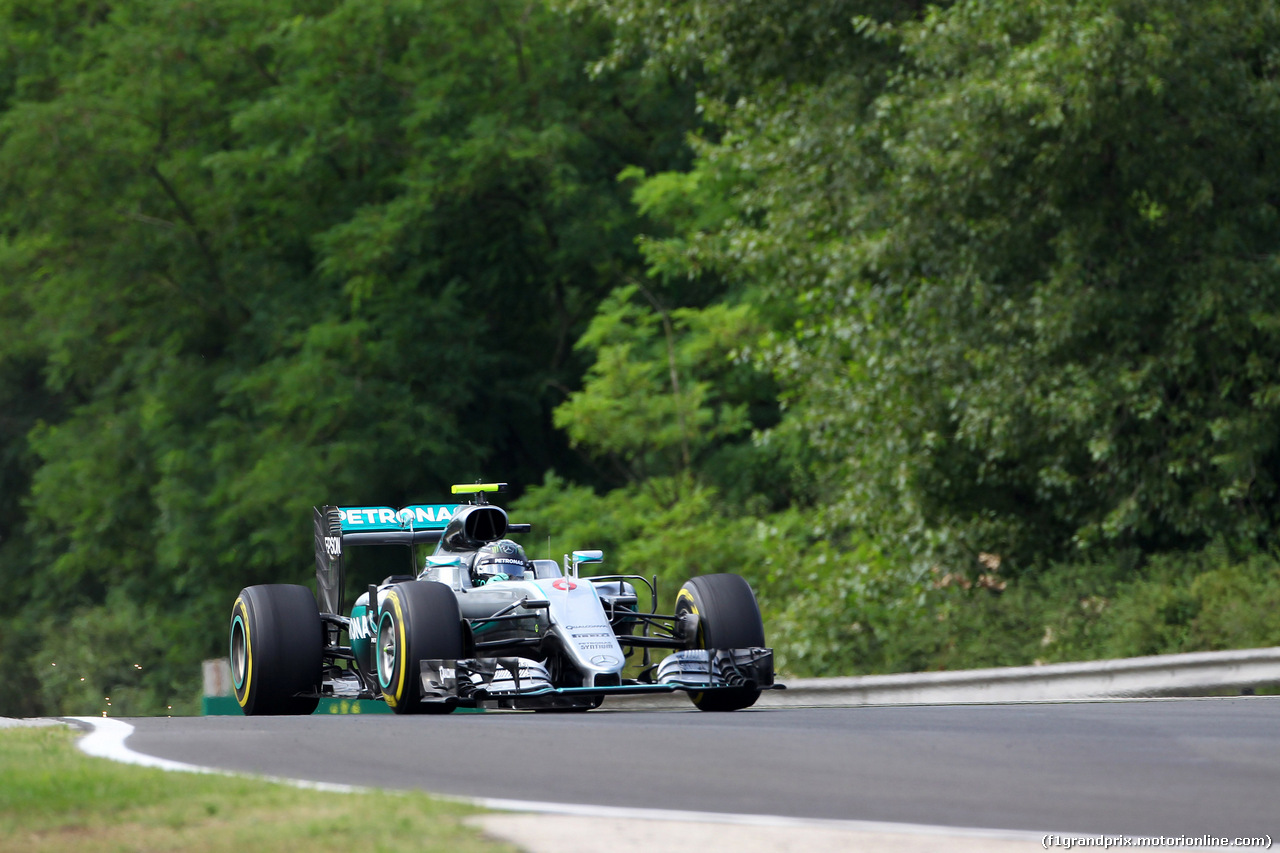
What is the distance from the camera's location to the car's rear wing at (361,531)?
48.6ft

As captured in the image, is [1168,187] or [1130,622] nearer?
[1130,622]

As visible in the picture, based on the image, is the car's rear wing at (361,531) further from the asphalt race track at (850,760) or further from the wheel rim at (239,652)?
the asphalt race track at (850,760)

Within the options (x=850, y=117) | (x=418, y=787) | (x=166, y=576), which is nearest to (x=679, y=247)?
(x=850, y=117)

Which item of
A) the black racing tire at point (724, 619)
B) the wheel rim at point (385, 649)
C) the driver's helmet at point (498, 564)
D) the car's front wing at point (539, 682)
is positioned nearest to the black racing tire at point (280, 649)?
the driver's helmet at point (498, 564)

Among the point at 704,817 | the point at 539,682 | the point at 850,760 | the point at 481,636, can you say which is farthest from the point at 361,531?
the point at 704,817

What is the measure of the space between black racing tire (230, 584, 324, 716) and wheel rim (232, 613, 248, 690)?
0.10 ft

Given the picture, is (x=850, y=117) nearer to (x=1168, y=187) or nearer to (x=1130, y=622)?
(x=1168, y=187)

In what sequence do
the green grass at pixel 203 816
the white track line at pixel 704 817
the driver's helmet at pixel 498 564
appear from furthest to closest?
the driver's helmet at pixel 498 564
the white track line at pixel 704 817
the green grass at pixel 203 816

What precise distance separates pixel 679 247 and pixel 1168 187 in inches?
499

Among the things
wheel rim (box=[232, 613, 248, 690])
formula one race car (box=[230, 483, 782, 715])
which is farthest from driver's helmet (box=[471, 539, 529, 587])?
wheel rim (box=[232, 613, 248, 690])

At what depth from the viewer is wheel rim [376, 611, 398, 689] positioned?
11898mm

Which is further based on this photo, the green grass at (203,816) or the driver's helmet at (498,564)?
the driver's helmet at (498,564)

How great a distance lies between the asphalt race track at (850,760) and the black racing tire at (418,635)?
0.60 metres

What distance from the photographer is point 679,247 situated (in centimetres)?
2809
